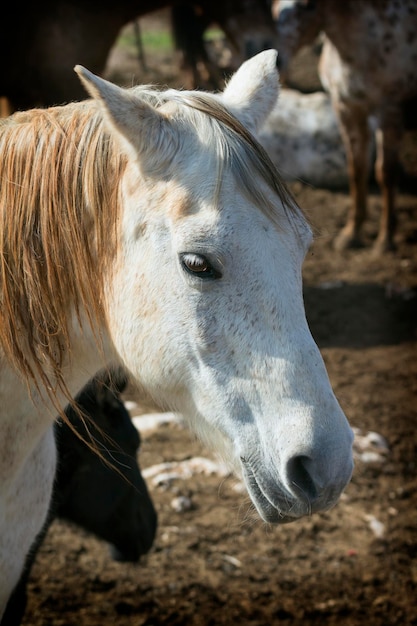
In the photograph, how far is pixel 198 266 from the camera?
1.82 m

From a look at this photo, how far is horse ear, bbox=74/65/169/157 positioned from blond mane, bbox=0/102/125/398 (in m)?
0.12

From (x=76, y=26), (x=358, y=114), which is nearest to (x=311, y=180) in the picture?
(x=358, y=114)

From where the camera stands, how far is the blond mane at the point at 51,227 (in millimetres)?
1953

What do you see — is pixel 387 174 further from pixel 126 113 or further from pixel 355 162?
pixel 126 113

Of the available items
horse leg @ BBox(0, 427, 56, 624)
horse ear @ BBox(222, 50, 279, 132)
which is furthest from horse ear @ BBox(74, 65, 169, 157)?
horse leg @ BBox(0, 427, 56, 624)

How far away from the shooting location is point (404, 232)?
23.9 feet

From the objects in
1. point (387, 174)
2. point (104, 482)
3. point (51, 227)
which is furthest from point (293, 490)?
point (387, 174)

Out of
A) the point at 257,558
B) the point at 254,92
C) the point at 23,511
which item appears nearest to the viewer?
the point at 254,92

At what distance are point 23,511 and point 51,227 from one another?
958 millimetres

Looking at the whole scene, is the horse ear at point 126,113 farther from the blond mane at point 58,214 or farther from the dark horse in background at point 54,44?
the dark horse in background at point 54,44

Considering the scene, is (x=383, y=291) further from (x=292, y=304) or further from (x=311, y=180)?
(x=292, y=304)

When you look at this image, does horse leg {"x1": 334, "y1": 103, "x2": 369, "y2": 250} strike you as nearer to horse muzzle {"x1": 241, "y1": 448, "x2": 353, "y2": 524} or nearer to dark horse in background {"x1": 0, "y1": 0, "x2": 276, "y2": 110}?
dark horse in background {"x1": 0, "y1": 0, "x2": 276, "y2": 110}

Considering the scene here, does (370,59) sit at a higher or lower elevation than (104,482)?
higher

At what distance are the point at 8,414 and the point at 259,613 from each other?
Result: 187 cm
